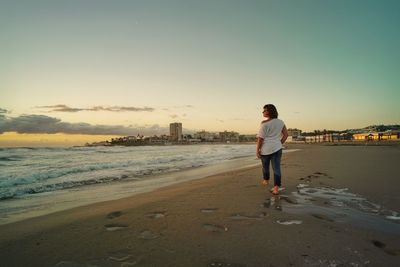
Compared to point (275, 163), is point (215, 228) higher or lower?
lower

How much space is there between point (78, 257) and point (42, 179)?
9.59m

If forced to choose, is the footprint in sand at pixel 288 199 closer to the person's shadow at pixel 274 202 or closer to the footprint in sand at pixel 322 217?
the person's shadow at pixel 274 202

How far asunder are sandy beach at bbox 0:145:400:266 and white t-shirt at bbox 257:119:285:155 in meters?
1.43

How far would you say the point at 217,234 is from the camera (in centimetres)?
335

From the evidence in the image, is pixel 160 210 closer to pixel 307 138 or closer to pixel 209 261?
pixel 209 261

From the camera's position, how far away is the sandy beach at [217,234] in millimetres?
2689

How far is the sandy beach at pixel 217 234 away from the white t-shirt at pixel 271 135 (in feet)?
4.68

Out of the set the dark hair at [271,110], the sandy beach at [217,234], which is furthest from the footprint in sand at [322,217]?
the dark hair at [271,110]

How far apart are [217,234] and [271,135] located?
388cm

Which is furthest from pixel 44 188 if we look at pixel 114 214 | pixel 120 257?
pixel 120 257

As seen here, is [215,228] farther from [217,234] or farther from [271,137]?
[271,137]

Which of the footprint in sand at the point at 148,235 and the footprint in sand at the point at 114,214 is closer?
the footprint in sand at the point at 148,235

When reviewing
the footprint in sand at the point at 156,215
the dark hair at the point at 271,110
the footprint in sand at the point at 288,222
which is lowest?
the footprint in sand at the point at 156,215

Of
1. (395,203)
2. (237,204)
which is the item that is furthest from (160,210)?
(395,203)
